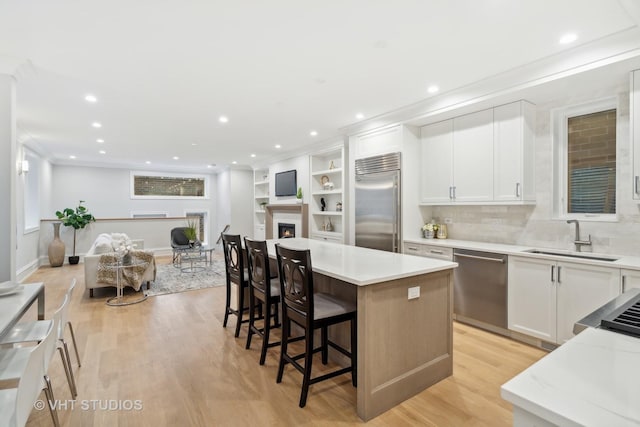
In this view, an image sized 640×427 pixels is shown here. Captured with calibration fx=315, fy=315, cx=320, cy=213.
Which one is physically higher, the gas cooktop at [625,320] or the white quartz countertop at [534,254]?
the gas cooktop at [625,320]

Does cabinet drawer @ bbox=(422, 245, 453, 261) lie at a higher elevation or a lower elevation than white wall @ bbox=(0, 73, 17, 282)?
lower

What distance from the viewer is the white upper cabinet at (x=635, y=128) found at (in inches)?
98.8

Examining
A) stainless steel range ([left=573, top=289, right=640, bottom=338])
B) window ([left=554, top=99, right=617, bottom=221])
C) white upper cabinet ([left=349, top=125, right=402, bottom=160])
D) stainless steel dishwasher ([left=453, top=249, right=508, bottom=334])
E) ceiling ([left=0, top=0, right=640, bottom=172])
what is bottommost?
stainless steel dishwasher ([left=453, top=249, right=508, bottom=334])

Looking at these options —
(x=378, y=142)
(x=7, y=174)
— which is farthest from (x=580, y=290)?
(x=7, y=174)

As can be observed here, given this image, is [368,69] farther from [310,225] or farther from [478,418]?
[310,225]

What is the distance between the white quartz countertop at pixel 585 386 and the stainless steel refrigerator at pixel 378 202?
11.1 feet

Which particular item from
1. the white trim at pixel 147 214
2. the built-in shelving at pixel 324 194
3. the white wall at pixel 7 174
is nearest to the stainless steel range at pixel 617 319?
the white wall at pixel 7 174

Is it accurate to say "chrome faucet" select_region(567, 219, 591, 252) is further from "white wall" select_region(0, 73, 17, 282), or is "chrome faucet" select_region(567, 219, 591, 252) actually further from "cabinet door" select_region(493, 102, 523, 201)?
"white wall" select_region(0, 73, 17, 282)

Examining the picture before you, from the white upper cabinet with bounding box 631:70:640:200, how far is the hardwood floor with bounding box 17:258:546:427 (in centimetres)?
167

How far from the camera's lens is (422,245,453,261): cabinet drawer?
3.67 m

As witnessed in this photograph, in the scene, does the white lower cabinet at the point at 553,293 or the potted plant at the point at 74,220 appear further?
the potted plant at the point at 74,220

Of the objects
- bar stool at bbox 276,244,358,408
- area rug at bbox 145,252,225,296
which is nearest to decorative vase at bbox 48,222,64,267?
area rug at bbox 145,252,225,296

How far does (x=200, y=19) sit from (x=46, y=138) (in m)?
5.41

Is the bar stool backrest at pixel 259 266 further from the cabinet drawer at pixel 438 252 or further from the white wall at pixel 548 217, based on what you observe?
the white wall at pixel 548 217
